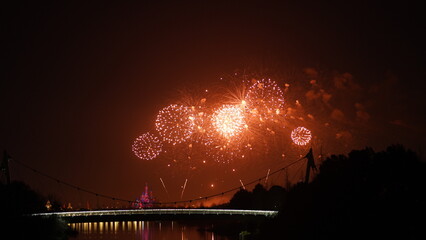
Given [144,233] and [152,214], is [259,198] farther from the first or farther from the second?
[152,214]

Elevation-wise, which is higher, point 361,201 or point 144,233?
point 144,233

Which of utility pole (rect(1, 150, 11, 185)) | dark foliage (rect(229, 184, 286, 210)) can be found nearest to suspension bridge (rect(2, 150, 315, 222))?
utility pole (rect(1, 150, 11, 185))

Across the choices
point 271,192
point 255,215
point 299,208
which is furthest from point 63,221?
point 271,192

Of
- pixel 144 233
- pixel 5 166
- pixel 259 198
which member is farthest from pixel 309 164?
pixel 259 198

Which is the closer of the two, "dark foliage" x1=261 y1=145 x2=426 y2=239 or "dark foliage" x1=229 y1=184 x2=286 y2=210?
"dark foliage" x1=261 y1=145 x2=426 y2=239

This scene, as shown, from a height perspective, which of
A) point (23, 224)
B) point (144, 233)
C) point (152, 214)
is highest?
point (144, 233)

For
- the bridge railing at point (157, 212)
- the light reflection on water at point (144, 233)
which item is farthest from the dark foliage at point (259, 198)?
the bridge railing at point (157, 212)

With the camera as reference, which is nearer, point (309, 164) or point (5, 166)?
point (309, 164)

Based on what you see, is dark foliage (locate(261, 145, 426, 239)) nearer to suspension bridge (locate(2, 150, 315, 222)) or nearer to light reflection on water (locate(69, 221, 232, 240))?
suspension bridge (locate(2, 150, 315, 222))

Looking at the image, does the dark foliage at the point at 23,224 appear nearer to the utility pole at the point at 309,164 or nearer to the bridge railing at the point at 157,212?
the bridge railing at the point at 157,212

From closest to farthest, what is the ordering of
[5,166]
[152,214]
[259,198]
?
[5,166] → [152,214] → [259,198]
